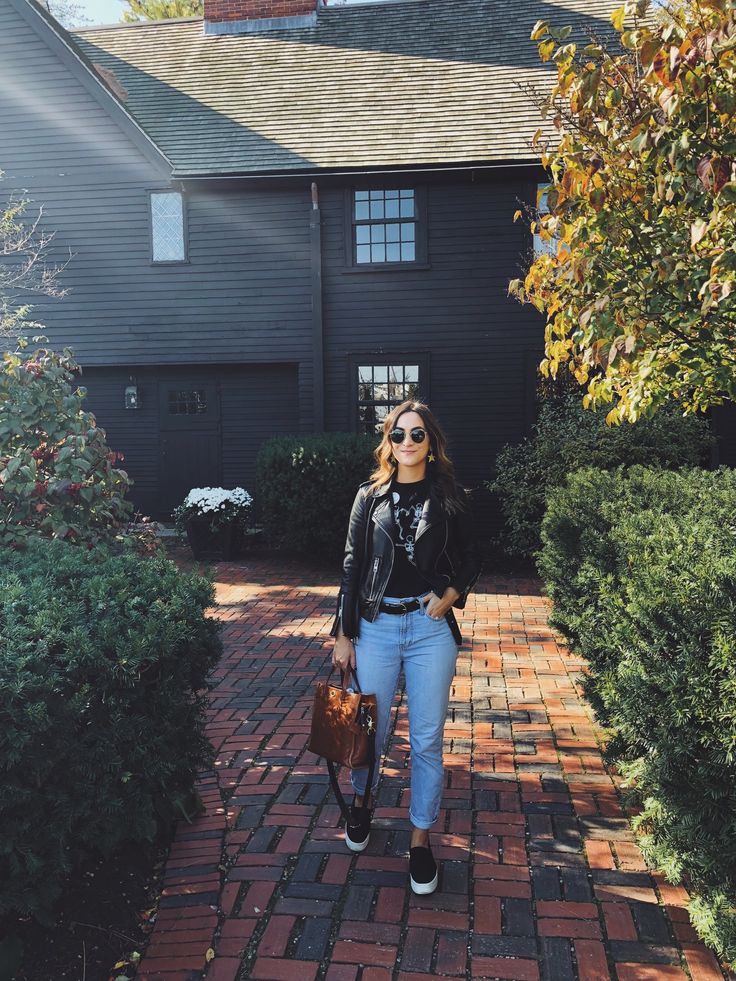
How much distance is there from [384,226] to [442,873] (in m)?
10.9

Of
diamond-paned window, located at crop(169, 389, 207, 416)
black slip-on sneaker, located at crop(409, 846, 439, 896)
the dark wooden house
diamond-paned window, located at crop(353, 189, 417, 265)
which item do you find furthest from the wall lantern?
black slip-on sneaker, located at crop(409, 846, 439, 896)

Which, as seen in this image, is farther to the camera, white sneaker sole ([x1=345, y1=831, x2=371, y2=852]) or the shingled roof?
the shingled roof

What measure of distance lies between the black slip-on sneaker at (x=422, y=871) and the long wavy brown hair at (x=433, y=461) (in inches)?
53.9


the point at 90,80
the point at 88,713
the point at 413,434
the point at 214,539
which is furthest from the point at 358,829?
the point at 90,80

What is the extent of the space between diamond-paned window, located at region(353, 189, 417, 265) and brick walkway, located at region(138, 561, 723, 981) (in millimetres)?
8900

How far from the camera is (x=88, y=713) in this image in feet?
8.93

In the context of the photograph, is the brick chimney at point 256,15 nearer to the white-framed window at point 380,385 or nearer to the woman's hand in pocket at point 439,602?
the white-framed window at point 380,385

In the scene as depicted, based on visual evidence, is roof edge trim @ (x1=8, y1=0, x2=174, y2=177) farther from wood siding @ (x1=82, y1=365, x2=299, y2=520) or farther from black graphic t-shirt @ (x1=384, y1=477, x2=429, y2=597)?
black graphic t-shirt @ (x1=384, y1=477, x2=429, y2=597)

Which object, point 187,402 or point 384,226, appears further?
point 187,402

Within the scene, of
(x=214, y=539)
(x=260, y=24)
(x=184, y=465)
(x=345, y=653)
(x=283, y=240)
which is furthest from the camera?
(x=260, y=24)

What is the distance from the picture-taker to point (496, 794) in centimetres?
378

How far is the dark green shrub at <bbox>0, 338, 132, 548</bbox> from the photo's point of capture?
4164 millimetres

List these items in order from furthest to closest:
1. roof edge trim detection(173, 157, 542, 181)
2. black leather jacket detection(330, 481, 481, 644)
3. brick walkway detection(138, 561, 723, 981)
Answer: roof edge trim detection(173, 157, 542, 181) < black leather jacket detection(330, 481, 481, 644) < brick walkway detection(138, 561, 723, 981)

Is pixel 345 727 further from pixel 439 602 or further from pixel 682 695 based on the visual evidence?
pixel 682 695
